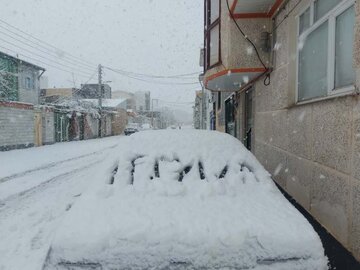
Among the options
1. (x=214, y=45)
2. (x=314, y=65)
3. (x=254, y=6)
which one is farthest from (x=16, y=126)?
(x=314, y=65)

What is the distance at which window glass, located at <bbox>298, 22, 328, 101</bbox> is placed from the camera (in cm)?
409

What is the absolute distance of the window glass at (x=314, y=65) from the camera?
4090 mm

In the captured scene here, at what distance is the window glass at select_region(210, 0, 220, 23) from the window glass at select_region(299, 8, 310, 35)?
307cm

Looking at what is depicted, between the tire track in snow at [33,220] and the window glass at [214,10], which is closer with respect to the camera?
the tire track in snow at [33,220]

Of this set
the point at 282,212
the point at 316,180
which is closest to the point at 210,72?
the point at 316,180

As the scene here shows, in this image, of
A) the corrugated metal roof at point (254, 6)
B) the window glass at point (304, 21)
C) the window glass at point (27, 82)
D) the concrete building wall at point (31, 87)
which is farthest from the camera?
the window glass at point (27, 82)

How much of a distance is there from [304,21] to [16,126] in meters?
19.1

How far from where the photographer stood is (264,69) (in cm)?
651

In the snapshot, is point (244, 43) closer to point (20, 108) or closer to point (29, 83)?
point (20, 108)

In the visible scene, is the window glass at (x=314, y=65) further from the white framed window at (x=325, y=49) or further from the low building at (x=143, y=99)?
the low building at (x=143, y=99)

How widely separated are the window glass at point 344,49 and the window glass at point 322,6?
25cm

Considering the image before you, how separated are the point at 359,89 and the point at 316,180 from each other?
1.45m

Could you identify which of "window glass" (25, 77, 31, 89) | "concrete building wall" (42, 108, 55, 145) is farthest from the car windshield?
"window glass" (25, 77, 31, 89)

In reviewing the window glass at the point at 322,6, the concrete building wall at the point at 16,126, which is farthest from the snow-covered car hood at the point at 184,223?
the concrete building wall at the point at 16,126
